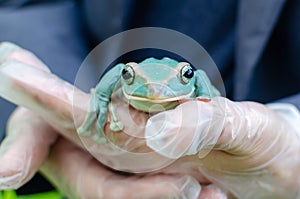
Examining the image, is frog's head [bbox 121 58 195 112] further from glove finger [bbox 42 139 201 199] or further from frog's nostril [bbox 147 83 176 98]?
glove finger [bbox 42 139 201 199]

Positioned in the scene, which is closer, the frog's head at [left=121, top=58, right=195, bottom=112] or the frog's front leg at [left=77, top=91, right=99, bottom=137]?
the frog's head at [left=121, top=58, right=195, bottom=112]

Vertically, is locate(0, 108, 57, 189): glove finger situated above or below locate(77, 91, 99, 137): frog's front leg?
below

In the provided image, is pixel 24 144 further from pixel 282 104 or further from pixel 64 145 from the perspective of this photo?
pixel 282 104

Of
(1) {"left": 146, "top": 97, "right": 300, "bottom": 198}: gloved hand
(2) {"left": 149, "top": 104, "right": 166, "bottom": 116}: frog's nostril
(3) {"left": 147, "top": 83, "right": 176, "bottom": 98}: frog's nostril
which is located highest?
(3) {"left": 147, "top": 83, "right": 176, "bottom": 98}: frog's nostril

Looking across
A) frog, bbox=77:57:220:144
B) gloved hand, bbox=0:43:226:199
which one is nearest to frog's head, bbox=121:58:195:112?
frog, bbox=77:57:220:144

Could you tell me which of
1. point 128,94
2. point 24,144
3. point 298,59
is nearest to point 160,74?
point 128,94

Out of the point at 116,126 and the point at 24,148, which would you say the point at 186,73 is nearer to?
the point at 116,126

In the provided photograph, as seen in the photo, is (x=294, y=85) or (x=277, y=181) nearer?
(x=277, y=181)
